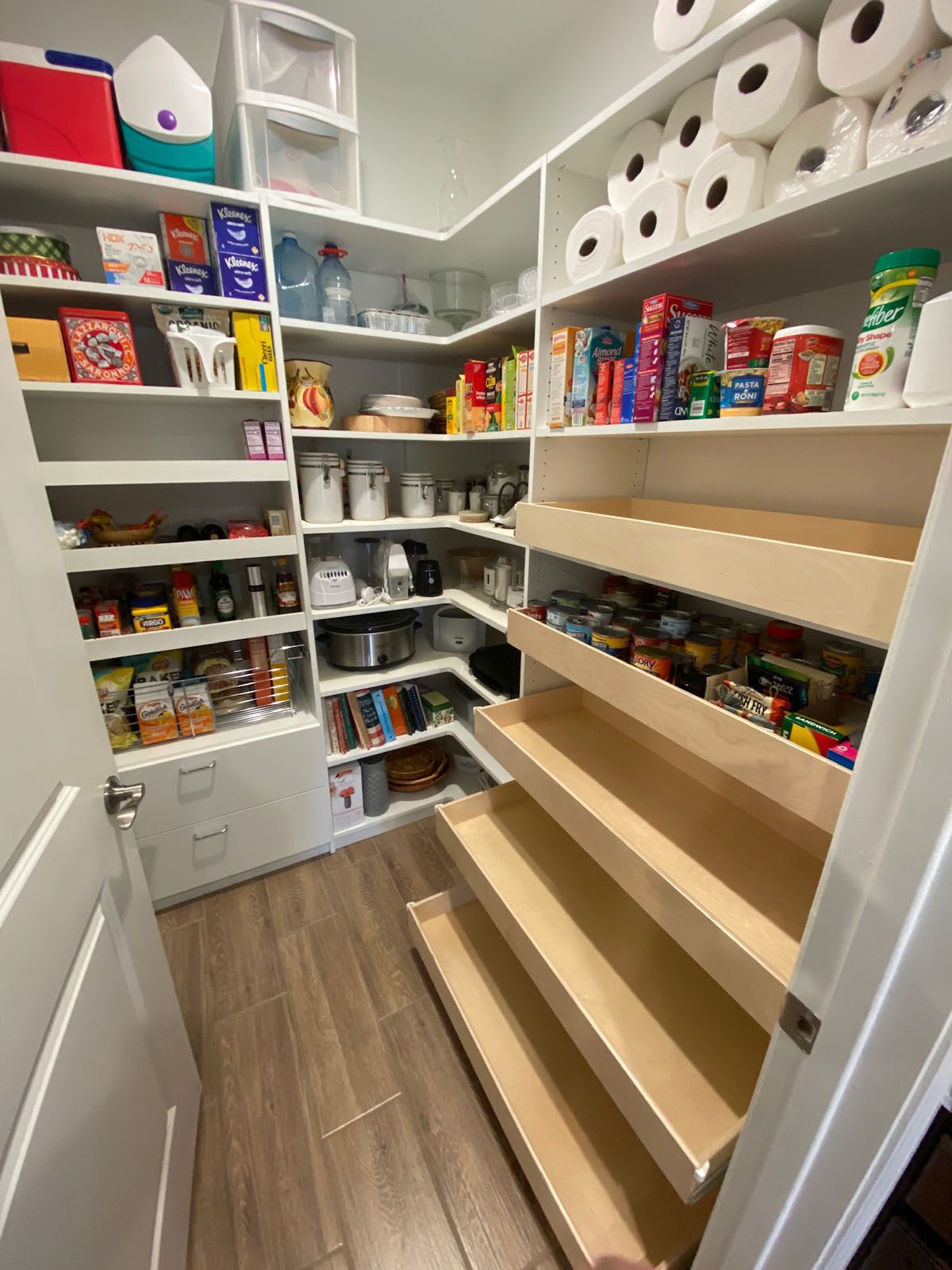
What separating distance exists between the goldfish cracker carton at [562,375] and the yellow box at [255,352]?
0.80 meters

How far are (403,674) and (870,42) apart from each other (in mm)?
1700

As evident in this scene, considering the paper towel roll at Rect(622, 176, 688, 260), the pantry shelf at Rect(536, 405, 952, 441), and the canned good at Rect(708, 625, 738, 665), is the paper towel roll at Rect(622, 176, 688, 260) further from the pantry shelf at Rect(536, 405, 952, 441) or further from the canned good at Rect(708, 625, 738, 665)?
the canned good at Rect(708, 625, 738, 665)

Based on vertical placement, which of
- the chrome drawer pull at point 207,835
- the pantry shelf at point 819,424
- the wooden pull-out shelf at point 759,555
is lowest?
the chrome drawer pull at point 207,835

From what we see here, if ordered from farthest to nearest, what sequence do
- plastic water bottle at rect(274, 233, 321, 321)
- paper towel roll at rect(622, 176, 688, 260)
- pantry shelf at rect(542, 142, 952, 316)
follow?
plastic water bottle at rect(274, 233, 321, 321) < paper towel roll at rect(622, 176, 688, 260) < pantry shelf at rect(542, 142, 952, 316)

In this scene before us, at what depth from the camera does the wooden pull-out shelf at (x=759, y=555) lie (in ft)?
1.88

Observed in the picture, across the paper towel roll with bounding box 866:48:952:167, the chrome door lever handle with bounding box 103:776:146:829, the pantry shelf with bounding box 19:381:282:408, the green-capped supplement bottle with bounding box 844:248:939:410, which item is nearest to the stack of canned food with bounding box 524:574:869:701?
the green-capped supplement bottle with bounding box 844:248:939:410

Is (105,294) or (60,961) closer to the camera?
(60,961)

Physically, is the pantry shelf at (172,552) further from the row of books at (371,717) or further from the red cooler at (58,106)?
the red cooler at (58,106)

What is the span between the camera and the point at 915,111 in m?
0.58

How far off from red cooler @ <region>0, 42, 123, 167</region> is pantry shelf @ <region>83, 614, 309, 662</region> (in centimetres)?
111

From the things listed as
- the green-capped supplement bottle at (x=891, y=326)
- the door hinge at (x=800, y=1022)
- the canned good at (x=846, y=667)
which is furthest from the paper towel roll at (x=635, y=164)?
the door hinge at (x=800, y=1022)

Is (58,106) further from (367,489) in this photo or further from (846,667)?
(846,667)

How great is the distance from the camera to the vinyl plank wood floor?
0.98 meters

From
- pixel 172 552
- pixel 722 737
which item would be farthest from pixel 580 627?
pixel 172 552
